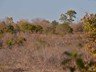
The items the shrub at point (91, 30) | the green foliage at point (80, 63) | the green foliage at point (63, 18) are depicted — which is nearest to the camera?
the green foliage at point (80, 63)

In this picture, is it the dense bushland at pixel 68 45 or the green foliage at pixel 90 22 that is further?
the green foliage at pixel 90 22

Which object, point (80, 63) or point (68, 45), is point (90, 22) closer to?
point (80, 63)

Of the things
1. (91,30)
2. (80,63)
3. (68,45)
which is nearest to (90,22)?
(91,30)

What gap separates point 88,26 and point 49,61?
9712mm

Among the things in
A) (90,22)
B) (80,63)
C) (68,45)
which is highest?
(90,22)

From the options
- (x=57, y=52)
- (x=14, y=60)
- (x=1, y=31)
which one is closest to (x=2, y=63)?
(x=14, y=60)

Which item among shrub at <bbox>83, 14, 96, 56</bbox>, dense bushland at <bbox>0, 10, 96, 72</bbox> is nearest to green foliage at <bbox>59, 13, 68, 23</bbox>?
dense bushland at <bbox>0, 10, 96, 72</bbox>

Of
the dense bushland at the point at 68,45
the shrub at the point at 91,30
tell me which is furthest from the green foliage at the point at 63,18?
the shrub at the point at 91,30

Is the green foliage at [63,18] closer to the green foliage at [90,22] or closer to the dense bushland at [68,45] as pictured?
the dense bushland at [68,45]

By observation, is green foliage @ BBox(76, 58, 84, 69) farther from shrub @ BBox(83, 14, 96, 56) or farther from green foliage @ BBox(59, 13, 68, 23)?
green foliage @ BBox(59, 13, 68, 23)

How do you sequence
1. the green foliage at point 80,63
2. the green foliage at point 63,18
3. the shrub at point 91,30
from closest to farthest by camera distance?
the green foliage at point 80,63, the shrub at point 91,30, the green foliage at point 63,18

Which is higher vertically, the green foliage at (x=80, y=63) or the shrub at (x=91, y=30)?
the shrub at (x=91, y=30)

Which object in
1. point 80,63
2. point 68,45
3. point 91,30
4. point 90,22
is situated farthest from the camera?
point 68,45

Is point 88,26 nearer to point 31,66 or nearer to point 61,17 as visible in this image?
point 31,66
